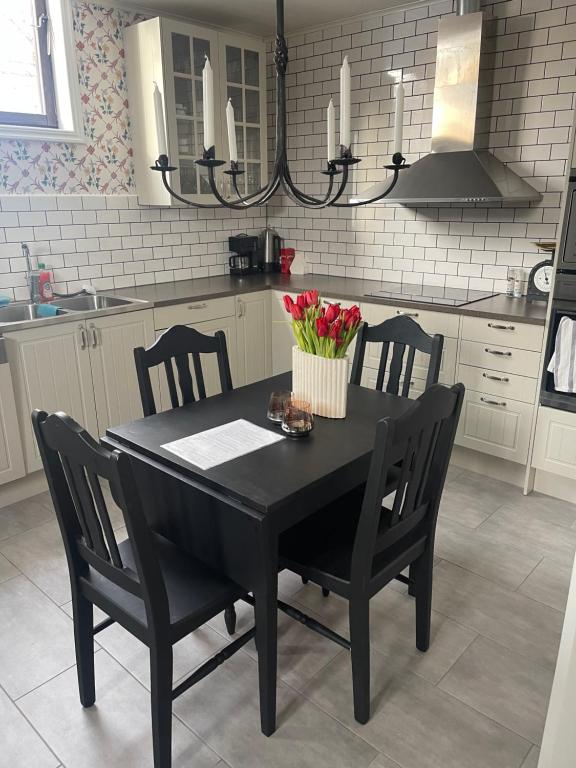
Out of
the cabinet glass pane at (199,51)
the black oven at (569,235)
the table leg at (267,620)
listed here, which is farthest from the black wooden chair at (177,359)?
the cabinet glass pane at (199,51)

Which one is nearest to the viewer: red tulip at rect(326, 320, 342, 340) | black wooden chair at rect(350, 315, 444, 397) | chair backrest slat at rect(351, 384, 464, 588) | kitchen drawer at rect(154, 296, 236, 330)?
chair backrest slat at rect(351, 384, 464, 588)

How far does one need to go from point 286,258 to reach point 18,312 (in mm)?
2098

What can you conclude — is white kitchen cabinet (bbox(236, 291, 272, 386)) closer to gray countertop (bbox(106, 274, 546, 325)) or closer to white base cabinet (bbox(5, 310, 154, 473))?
gray countertop (bbox(106, 274, 546, 325))

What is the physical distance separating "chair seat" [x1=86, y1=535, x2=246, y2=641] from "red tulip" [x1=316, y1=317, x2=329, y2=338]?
0.82m

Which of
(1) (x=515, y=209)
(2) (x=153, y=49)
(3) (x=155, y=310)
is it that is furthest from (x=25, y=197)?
(1) (x=515, y=209)

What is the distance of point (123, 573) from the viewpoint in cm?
149

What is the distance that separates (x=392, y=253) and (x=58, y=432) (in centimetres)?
316

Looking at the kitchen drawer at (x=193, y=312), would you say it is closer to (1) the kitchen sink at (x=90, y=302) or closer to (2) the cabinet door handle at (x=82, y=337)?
(1) the kitchen sink at (x=90, y=302)

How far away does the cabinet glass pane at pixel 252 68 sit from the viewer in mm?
4074

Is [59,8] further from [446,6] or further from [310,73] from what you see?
[446,6]

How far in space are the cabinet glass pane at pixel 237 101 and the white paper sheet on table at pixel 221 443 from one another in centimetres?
290

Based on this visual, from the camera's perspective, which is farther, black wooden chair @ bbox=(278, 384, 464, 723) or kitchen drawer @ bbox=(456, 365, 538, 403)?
kitchen drawer @ bbox=(456, 365, 538, 403)

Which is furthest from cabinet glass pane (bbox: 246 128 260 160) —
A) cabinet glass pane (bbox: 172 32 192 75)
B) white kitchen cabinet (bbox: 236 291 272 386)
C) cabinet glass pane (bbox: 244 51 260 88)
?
white kitchen cabinet (bbox: 236 291 272 386)

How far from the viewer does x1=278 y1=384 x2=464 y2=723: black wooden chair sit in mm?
1531
